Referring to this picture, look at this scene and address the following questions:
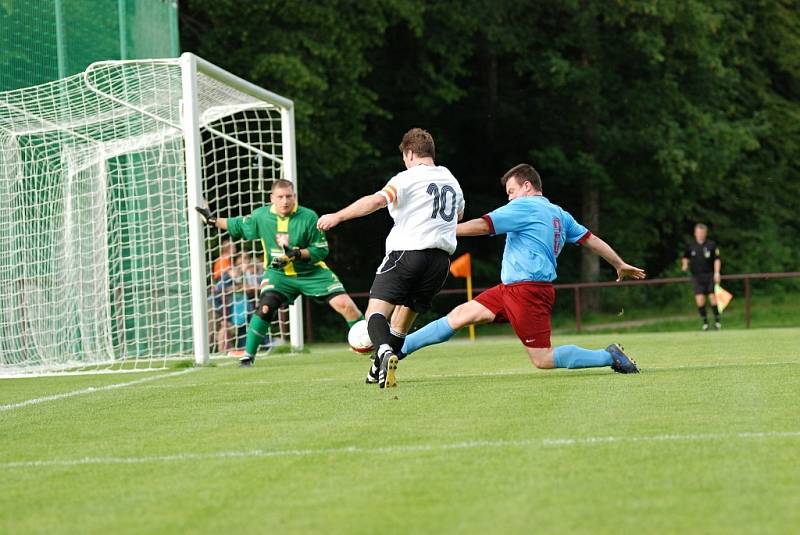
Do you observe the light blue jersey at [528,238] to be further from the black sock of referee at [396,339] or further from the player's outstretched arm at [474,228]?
Answer: the black sock of referee at [396,339]

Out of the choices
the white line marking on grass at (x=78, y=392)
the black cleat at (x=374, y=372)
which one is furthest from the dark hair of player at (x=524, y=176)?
the white line marking on grass at (x=78, y=392)

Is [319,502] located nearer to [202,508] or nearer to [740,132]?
[202,508]

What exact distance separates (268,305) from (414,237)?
3.83 m

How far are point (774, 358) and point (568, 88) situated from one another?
21.0 meters

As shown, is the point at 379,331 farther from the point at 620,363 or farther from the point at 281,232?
the point at 281,232

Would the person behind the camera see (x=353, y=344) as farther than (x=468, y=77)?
No

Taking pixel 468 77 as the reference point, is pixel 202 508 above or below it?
below

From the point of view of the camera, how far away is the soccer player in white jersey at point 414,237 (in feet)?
30.2

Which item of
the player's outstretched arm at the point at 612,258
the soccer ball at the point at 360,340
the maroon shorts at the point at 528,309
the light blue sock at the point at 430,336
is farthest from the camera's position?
the soccer ball at the point at 360,340

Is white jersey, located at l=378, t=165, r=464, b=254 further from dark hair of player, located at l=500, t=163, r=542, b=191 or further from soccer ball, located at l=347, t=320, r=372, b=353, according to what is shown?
soccer ball, located at l=347, t=320, r=372, b=353

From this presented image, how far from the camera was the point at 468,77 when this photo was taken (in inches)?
1384

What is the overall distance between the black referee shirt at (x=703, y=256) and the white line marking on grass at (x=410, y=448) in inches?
745

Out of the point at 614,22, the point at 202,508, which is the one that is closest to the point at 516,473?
the point at 202,508

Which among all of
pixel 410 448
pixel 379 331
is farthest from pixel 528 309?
pixel 410 448
